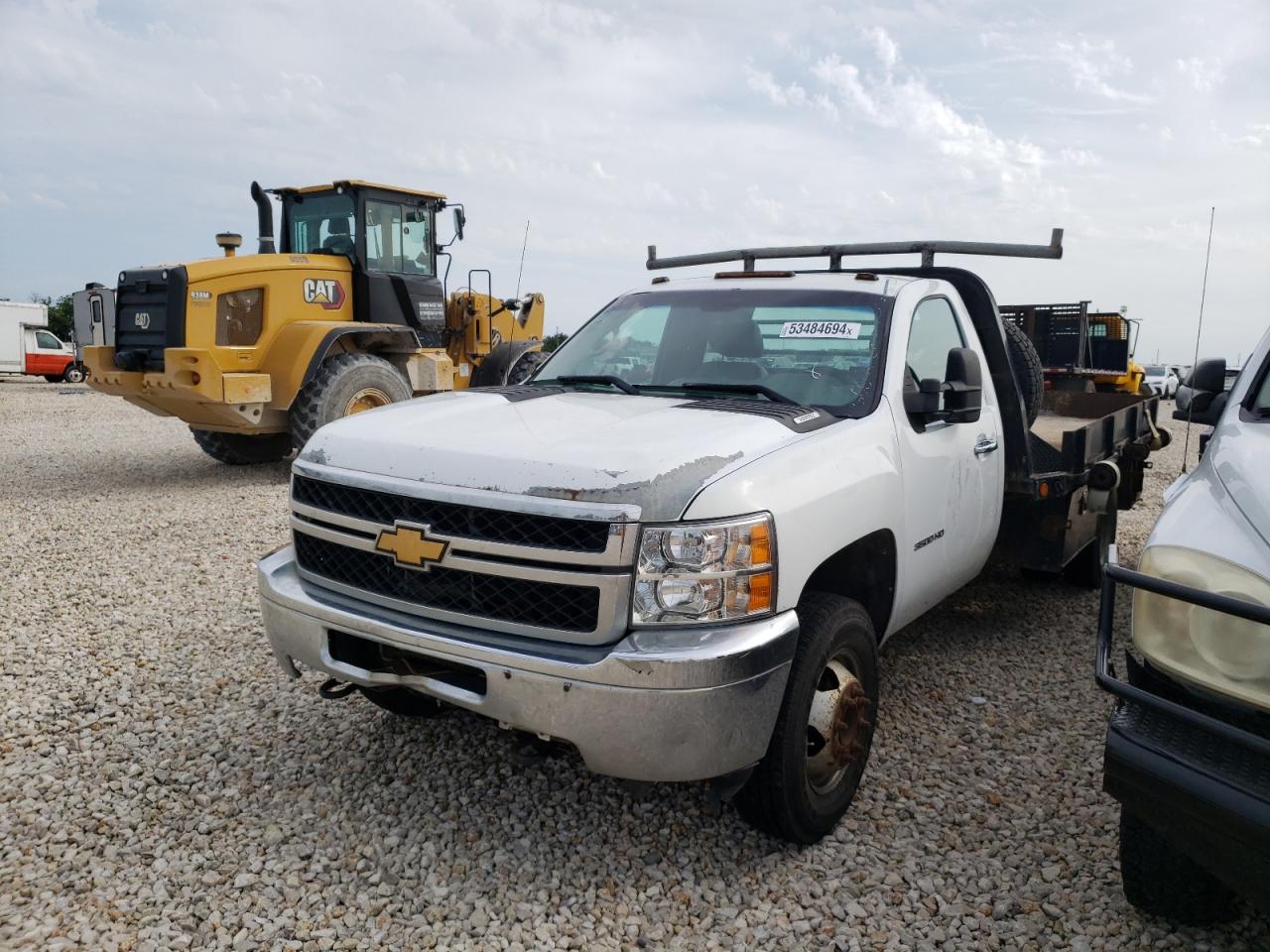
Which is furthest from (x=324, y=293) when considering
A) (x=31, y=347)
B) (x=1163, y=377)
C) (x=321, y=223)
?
(x=1163, y=377)

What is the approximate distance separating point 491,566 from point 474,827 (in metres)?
1.07

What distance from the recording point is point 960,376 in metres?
3.62

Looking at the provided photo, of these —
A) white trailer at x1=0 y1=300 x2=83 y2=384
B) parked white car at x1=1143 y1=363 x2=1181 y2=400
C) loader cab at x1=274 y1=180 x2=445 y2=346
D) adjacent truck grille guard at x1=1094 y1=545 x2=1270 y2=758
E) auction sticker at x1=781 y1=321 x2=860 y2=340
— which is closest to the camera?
adjacent truck grille guard at x1=1094 y1=545 x2=1270 y2=758

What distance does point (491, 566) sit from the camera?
2.66 m

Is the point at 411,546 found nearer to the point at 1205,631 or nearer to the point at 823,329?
the point at 823,329

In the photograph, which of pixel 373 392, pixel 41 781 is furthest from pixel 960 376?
pixel 373 392

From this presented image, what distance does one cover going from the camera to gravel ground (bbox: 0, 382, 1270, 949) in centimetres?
268

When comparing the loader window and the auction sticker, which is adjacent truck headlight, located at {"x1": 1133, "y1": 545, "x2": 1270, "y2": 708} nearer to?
the auction sticker

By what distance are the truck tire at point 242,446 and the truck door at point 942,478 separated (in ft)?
28.0

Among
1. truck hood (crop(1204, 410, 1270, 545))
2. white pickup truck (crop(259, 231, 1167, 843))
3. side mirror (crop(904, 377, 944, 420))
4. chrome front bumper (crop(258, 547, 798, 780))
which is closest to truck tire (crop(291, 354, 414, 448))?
white pickup truck (crop(259, 231, 1167, 843))

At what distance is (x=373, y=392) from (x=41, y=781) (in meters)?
6.86

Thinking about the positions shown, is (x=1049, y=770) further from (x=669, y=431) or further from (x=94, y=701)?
(x=94, y=701)

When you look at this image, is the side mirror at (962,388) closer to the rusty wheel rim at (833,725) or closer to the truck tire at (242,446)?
the rusty wheel rim at (833,725)

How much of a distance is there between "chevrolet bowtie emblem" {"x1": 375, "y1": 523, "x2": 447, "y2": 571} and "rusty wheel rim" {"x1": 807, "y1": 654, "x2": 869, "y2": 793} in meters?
1.29
